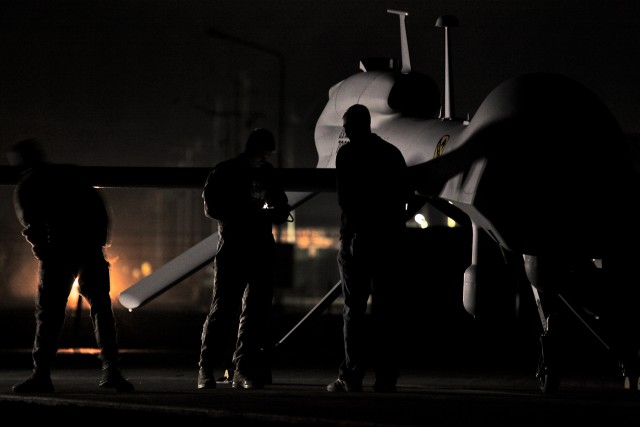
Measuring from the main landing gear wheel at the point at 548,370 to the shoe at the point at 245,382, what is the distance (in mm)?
A: 2033

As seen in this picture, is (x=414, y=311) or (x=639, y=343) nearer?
(x=639, y=343)

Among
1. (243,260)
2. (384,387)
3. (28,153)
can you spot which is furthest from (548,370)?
(28,153)

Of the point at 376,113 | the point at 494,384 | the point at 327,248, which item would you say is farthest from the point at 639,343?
the point at 327,248

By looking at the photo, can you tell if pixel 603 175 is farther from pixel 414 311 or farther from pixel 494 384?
pixel 414 311

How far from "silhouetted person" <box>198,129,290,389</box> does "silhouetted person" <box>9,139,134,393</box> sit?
794 mm

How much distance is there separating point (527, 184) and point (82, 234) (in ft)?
11.2

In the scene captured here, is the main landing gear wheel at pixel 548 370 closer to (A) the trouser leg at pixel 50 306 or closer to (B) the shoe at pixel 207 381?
(B) the shoe at pixel 207 381

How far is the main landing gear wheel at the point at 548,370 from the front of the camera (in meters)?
10.1

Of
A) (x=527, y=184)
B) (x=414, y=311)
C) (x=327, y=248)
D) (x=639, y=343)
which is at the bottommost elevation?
(x=327, y=248)

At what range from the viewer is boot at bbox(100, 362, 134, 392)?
1017 centimetres

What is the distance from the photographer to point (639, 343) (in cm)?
1106

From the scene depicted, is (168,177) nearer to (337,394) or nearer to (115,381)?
(115,381)

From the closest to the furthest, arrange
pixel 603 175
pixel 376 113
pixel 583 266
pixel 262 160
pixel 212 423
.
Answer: pixel 212 423 → pixel 603 175 → pixel 583 266 → pixel 262 160 → pixel 376 113

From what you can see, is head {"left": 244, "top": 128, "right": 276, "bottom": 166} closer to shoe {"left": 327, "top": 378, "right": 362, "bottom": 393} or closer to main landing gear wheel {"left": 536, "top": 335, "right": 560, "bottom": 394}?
shoe {"left": 327, "top": 378, "right": 362, "bottom": 393}
